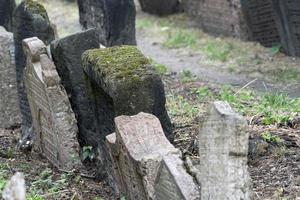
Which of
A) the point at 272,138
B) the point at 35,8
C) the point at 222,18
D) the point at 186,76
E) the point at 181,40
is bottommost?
the point at 181,40

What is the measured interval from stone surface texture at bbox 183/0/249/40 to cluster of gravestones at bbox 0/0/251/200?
5.24m

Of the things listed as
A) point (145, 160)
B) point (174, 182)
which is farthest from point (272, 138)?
point (174, 182)

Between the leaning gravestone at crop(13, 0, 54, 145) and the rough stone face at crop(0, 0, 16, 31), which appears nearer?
the leaning gravestone at crop(13, 0, 54, 145)

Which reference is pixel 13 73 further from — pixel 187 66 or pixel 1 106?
pixel 187 66

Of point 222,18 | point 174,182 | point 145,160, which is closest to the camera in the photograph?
point 174,182

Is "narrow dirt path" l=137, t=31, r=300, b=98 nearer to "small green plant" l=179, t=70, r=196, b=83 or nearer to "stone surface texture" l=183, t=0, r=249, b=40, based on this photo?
"small green plant" l=179, t=70, r=196, b=83

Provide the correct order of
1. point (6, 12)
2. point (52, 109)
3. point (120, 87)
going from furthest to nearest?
point (6, 12) < point (52, 109) < point (120, 87)

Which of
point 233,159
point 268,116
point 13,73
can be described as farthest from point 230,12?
point 233,159

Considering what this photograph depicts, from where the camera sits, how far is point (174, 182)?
455 cm

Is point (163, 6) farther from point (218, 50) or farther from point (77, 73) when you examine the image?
point (77, 73)

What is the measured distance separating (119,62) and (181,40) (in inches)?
290

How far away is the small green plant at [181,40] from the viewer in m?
13.1

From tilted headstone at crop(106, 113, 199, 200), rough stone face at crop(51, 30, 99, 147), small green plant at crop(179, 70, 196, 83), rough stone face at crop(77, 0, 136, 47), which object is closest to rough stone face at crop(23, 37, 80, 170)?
rough stone face at crop(51, 30, 99, 147)

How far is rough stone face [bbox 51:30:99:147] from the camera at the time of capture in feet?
21.9
